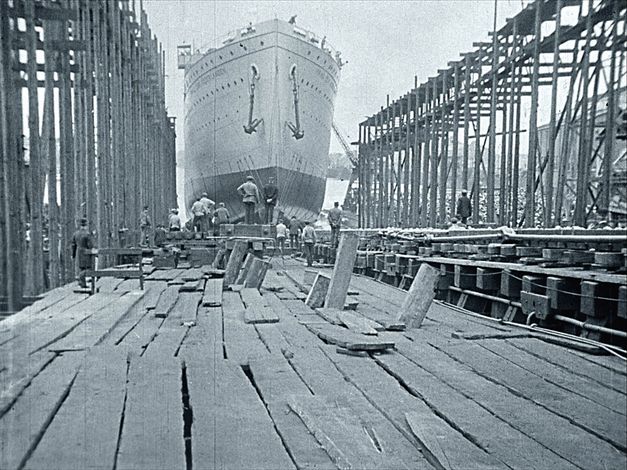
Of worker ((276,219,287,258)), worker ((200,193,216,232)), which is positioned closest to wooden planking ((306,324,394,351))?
worker ((200,193,216,232))

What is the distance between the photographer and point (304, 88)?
1018 inches

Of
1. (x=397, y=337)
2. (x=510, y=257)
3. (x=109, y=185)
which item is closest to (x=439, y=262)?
(x=510, y=257)

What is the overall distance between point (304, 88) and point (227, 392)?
23808 mm

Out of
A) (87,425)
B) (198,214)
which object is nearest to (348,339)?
(87,425)

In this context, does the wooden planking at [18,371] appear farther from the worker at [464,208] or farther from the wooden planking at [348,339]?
the worker at [464,208]

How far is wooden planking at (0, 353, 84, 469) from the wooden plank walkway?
0.04 ft

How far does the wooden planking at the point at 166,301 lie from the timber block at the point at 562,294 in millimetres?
3888

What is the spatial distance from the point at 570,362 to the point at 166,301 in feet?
16.0

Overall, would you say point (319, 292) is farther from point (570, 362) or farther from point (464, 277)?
point (570, 362)

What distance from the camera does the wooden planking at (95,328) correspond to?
4.47 m

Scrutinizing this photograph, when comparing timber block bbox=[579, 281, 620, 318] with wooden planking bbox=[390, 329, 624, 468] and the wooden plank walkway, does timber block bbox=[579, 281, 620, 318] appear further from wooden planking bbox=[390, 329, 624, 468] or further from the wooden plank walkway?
wooden planking bbox=[390, 329, 624, 468]

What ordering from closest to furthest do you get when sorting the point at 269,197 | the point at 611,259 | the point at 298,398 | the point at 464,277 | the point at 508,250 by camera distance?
1. the point at 298,398
2. the point at 611,259
3. the point at 508,250
4. the point at 464,277
5. the point at 269,197

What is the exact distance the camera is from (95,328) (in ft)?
17.3

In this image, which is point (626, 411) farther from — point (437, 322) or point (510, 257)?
point (510, 257)
